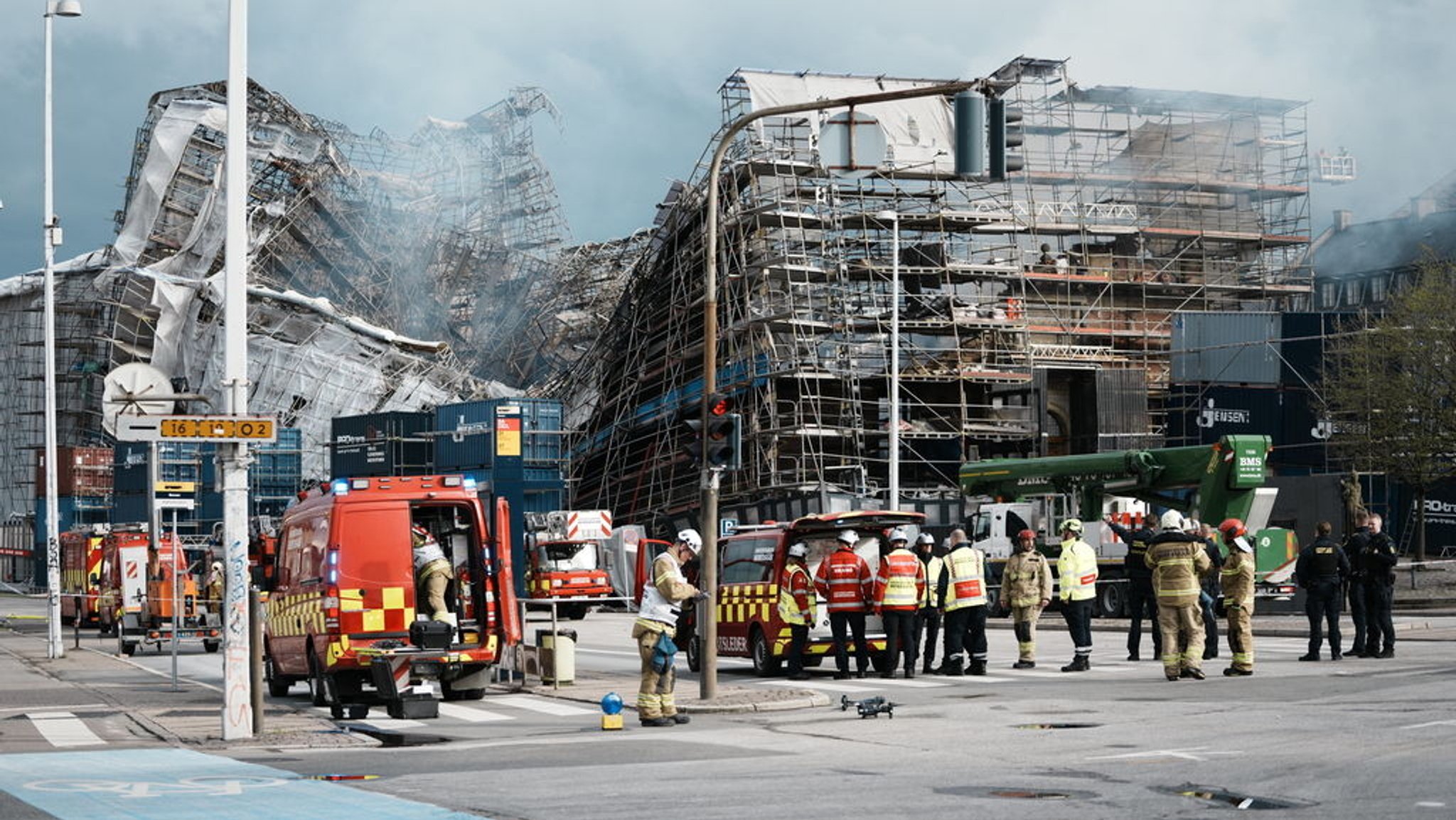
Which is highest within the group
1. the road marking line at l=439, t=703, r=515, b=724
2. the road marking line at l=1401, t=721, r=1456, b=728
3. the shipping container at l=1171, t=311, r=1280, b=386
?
the shipping container at l=1171, t=311, r=1280, b=386

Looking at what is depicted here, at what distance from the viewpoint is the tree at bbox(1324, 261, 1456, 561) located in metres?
50.7

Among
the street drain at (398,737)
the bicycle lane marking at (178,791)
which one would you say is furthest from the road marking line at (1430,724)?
the street drain at (398,737)

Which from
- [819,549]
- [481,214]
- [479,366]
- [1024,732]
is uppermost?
[481,214]

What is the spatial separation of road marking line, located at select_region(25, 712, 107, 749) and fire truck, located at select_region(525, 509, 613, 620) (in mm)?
29226

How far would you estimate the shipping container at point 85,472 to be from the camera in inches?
3378

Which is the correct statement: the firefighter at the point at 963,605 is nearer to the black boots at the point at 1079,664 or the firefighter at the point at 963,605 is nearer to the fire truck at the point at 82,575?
the black boots at the point at 1079,664

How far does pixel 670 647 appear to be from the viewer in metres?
15.9

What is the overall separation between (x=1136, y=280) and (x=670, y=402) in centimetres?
1845

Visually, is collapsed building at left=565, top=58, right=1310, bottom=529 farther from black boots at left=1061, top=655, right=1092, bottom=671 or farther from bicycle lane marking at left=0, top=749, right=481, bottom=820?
bicycle lane marking at left=0, top=749, right=481, bottom=820

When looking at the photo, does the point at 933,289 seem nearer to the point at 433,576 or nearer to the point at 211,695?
the point at 211,695

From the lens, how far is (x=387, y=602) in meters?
18.5

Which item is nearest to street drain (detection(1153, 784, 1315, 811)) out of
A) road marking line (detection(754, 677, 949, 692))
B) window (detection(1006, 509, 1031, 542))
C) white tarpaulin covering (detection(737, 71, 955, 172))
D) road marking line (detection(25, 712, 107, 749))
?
road marking line (detection(25, 712, 107, 749))

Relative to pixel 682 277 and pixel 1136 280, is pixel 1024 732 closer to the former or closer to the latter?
pixel 682 277

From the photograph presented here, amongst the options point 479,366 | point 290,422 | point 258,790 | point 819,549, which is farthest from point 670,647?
point 479,366
